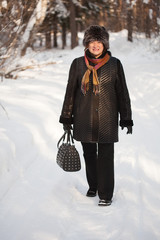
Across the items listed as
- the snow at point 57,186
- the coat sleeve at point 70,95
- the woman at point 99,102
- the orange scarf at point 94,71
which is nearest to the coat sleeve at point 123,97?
the woman at point 99,102

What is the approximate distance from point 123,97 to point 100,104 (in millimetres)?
248

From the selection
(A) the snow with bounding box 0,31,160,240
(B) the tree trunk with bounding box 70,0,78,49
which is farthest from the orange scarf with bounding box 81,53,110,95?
(B) the tree trunk with bounding box 70,0,78,49

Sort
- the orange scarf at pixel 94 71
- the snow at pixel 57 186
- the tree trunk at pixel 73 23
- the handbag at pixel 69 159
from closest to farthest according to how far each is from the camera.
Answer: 1. the snow at pixel 57 186
2. the orange scarf at pixel 94 71
3. the handbag at pixel 69 159
4. the tree trunk at pixel 73 23

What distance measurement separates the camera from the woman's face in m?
3.36

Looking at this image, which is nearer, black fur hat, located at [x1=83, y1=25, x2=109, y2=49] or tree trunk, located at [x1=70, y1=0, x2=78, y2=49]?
black fur hat, located at [x1=83, y1=25, x2=109, y2=49]

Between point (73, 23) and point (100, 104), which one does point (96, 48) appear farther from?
point (73, 23)

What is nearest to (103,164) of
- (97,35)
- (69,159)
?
(69,159)

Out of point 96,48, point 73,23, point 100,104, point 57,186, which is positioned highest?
point 96,48

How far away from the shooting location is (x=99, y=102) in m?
3.42

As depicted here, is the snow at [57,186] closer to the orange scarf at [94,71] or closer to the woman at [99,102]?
the woman at [99,102]

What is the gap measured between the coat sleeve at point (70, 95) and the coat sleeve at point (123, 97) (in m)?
0.46

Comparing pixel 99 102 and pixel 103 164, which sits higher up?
pixel 99 102

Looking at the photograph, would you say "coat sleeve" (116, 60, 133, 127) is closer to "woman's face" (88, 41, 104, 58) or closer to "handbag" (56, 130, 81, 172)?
"woman's face" (88, 41, 104, 58)

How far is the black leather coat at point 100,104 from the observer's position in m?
3.40
